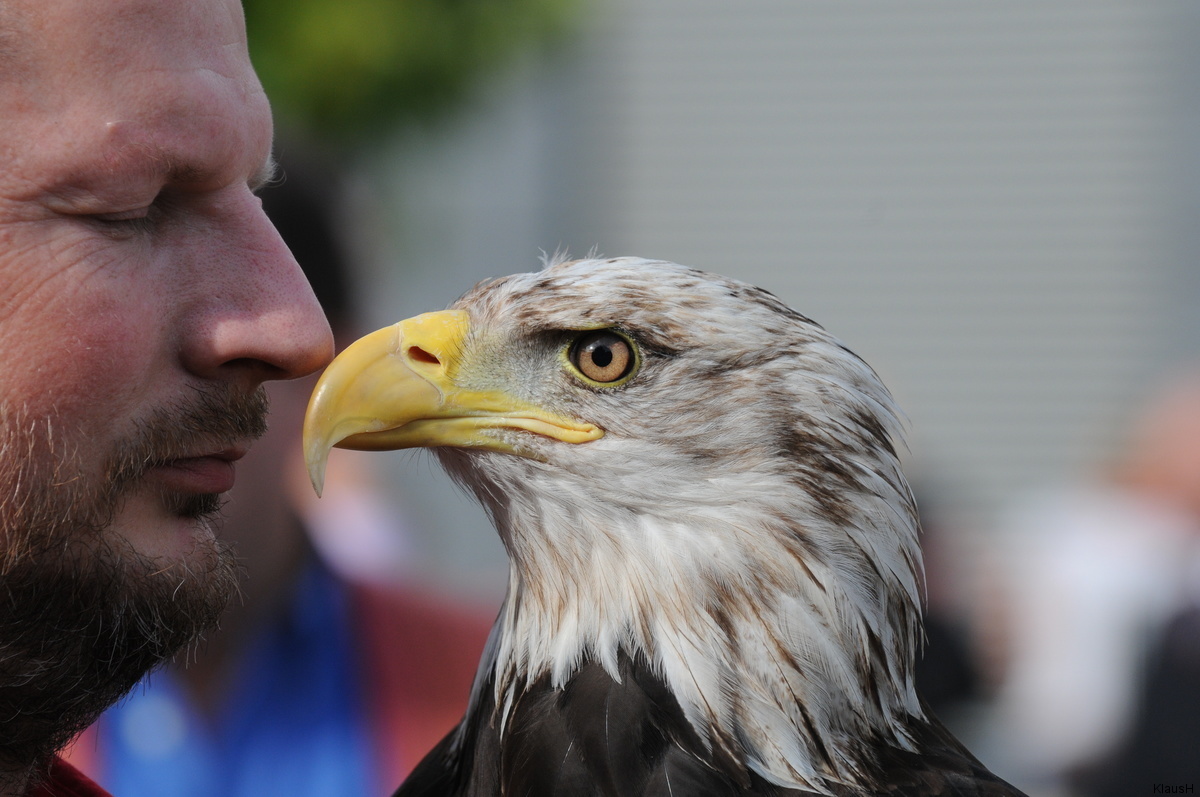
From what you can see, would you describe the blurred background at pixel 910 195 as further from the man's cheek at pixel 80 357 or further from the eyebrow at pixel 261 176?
the man's cheek at pixel 80 357

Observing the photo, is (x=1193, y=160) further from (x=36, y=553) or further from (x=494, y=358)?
(x=36, y=553)

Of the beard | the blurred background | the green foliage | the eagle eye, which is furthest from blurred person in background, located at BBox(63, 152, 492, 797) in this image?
the blurred background

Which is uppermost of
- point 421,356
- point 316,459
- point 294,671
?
point 421,356

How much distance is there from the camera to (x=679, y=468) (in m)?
2.08

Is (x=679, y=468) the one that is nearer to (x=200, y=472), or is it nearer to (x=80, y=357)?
(x=200, y=472)

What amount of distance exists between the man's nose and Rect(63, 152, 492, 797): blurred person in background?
168 cm

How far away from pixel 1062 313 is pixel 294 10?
25.2 ft

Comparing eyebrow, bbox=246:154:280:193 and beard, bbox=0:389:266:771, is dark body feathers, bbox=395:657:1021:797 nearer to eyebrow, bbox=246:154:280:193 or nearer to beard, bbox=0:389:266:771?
beard, bbox=0:389:266:771

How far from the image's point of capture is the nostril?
2078 mm

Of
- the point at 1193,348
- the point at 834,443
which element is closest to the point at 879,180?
the point at 1193,348

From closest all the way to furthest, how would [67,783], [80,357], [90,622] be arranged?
1. [80,357]
2. [90,622]
3. [67,783]

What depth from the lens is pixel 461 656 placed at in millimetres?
3869

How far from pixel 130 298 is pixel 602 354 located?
80 cm

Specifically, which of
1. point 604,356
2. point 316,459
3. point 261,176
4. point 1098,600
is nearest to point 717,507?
point 604,356
